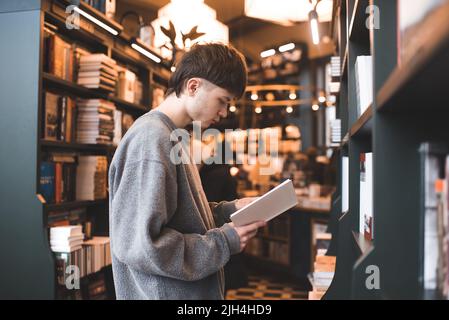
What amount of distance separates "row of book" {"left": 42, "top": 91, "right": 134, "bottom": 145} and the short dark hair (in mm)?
1845

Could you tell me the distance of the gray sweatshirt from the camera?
130cm

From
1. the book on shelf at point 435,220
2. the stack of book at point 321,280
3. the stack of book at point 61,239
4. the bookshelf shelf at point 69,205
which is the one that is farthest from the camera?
the bookshelf shelf at point 69,205

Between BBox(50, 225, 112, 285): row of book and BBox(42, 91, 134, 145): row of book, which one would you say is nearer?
BBox(50, 225, 112, 285): row of book

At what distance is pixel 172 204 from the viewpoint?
139 centimetres

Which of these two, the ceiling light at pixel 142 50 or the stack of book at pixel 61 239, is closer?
the stack of book at pixel 61 239

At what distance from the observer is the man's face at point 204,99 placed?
5.09 ft

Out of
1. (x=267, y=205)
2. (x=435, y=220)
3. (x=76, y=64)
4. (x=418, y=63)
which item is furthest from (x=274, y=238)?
(x=418, y=63)

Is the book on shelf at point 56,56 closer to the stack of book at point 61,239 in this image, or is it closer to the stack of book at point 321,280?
the stack of book at point 61,239

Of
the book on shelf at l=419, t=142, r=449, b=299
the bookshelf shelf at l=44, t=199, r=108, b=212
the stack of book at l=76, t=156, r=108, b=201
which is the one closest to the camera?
the book on shelf at l=419, t=142, r=449, b=299

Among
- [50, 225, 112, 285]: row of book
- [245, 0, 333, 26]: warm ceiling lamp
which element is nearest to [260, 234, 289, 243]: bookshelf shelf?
[50, 225, 112, 285]: row of book

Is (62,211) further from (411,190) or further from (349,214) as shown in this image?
(411,190)

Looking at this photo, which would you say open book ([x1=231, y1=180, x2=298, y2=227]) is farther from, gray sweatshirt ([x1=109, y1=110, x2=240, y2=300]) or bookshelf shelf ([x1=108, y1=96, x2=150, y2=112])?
bookshelf shelf ([x1=108, y1=96, x2=150, y2=112])

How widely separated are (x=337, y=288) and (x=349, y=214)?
11.8 inches

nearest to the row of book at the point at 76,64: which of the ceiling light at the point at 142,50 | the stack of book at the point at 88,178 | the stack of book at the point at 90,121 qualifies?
the stack of book at the point at 90,121
